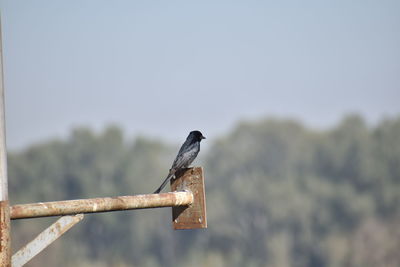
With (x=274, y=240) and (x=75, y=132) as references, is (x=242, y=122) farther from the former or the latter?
(x=274, y=240)

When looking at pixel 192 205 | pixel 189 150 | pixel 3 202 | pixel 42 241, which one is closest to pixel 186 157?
pixel 189 150

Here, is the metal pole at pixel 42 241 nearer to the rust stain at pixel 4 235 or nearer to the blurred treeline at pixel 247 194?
the rust stain at pixel 4 235

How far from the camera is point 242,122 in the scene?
86125mm

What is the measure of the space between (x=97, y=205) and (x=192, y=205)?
0.90m

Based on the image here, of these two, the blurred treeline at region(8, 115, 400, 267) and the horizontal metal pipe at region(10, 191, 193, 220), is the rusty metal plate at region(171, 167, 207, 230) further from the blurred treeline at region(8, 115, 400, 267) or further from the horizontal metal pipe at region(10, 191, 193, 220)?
the blurred treeline at region(8, 115, 400, 267)

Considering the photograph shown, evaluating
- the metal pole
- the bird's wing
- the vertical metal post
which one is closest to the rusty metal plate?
the metal pole

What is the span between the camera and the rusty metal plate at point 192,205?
5.61m

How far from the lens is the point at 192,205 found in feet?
18.5

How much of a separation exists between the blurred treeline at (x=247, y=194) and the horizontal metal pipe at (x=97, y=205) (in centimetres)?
5238

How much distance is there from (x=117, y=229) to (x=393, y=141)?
25337mm

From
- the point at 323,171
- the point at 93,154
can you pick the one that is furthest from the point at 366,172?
the point at 93,154

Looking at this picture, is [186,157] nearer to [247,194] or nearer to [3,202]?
[3,202]

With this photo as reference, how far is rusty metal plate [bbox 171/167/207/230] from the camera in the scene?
18.4 ft

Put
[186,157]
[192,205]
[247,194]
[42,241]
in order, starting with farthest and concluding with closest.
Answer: [247,194], [186,157], [192,205], [42,241]
